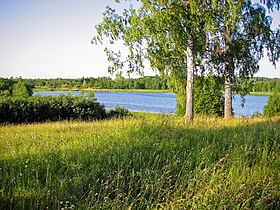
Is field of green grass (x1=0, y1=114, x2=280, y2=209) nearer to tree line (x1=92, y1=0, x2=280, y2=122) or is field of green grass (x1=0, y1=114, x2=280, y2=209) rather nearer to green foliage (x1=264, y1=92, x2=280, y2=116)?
tree line (x1=92, y1=0, x2=280, y2=122)

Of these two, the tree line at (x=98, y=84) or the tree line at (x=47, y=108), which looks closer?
the tree line at (x=47, y=108)

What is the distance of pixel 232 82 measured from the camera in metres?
14.6

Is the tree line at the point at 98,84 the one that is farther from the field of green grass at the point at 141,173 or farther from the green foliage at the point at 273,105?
the field of green grass at the point at 141,173

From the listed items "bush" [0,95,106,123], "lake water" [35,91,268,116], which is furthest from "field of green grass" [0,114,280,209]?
"bush" [0,95,106,123]

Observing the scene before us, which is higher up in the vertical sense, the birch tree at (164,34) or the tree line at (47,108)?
the birch tree at (164,34)

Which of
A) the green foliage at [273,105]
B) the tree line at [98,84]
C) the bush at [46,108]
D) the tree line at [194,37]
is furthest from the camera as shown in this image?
the tree line at [98,84]

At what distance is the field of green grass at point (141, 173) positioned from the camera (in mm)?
4031

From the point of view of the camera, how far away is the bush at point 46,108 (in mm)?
20188

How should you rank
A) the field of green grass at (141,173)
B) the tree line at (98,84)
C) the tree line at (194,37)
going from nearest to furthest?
the field of green grass at (141,173)
the tree line at (194,37)
the tree line at (98,84)

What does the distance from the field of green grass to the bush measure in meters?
13.8

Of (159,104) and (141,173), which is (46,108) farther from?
(159,104)

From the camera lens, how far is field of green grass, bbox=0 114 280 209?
13.2ft

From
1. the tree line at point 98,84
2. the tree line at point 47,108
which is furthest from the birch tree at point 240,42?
the tree line at point 47,108

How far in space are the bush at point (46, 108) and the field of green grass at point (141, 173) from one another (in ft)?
45.3
